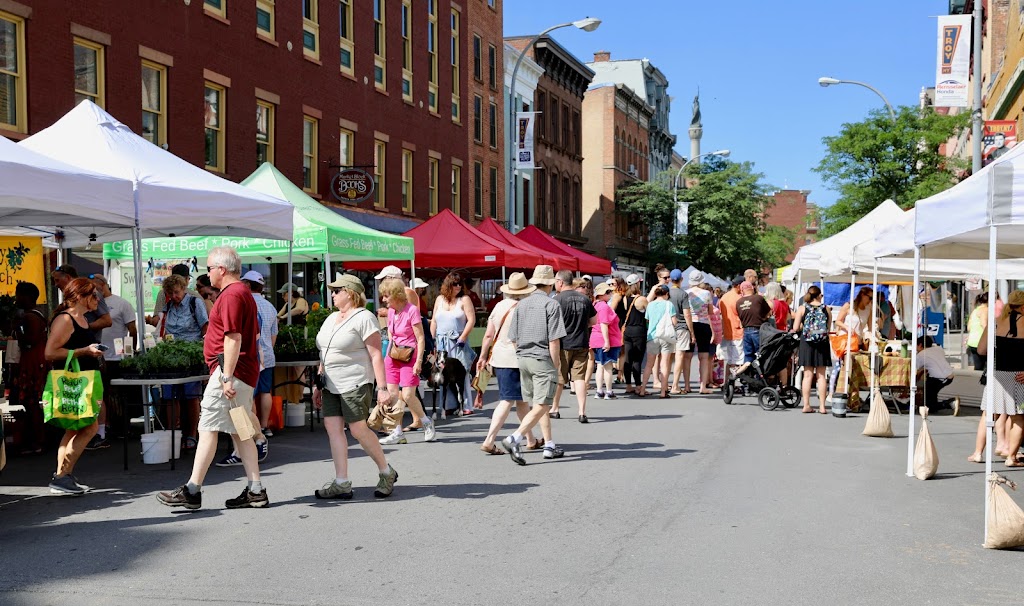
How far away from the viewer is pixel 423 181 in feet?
105

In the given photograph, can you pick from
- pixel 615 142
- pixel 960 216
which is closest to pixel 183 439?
pixel 960 216

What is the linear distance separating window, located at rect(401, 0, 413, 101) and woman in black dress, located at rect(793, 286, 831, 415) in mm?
18893

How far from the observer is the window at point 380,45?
97.0 ft

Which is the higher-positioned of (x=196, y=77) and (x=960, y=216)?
(x=196, y=77)

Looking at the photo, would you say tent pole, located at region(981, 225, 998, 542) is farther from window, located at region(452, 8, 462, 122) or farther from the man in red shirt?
window, located at region(452, 8, 462, 122)

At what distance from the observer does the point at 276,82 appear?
2414 cm

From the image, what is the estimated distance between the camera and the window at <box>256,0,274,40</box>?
77.3 feet

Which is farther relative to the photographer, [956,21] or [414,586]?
[956,21]

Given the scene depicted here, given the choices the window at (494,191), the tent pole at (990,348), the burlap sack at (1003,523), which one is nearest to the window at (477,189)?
the window at (494,191)

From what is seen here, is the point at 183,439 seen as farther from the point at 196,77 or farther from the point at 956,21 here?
the point at 956,21

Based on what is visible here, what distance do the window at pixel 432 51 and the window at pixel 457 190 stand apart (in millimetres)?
2646

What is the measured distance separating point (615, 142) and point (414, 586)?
6008 centimetres

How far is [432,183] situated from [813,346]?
20.5 m

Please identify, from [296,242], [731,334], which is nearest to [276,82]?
[296,242]
